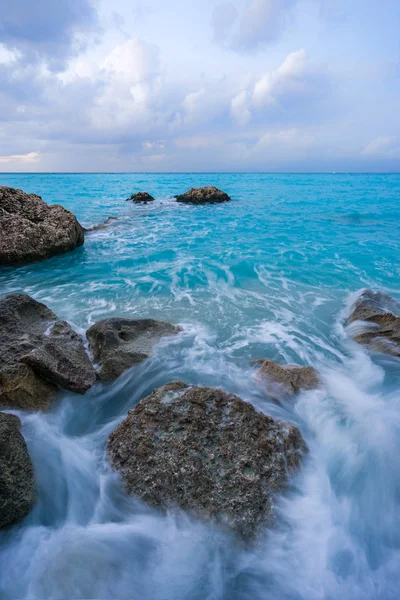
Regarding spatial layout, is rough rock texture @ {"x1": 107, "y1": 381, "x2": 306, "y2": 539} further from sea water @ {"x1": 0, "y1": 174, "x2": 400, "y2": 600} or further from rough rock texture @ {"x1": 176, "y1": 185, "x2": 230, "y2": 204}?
rough rock texture @ {"x1": 176, "y1": 185, "x2": 230, "y2": 204}

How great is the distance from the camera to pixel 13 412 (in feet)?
11.9

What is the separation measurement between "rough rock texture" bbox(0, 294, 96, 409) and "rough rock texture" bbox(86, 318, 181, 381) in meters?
0.22

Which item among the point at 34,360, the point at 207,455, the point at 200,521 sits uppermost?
the point at 34,360

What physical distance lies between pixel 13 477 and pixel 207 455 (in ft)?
5.22

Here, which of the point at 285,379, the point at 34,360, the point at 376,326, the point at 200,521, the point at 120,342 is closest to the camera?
the point at 200,521

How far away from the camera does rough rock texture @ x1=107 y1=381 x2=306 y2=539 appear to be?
2.62 m

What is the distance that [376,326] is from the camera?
5.87 meters

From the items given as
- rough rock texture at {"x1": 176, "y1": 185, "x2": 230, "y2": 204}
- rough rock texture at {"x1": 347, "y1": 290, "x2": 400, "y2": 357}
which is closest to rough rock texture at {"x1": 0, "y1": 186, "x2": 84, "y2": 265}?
rough rock texture at {"x1": 347, "y1": 290, "x2": 400, "y2": 357}

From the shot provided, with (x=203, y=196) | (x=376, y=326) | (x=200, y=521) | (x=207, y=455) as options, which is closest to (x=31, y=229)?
(x=207, y=455)

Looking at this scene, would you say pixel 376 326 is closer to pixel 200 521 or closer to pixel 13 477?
pixel 200 521

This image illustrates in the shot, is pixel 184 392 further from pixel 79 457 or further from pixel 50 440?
pixel 50 440

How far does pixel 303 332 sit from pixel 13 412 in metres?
4.89

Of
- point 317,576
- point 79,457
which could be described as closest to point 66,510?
point 79,457

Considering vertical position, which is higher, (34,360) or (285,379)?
(34,360)
